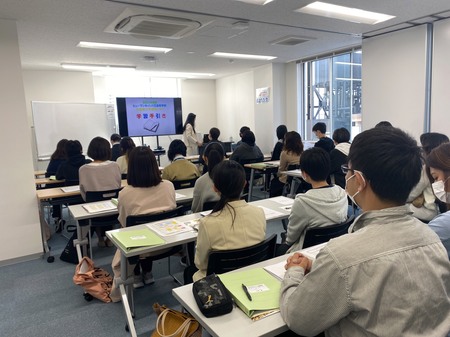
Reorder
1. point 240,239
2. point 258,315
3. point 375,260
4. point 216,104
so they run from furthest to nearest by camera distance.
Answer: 1. point 216,104
2. point 240,239
3. point 258,315
4. point 375,260

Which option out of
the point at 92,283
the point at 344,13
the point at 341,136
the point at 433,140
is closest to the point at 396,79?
the point at 341,136

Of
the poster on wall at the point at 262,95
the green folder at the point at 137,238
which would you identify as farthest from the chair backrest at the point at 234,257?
the poster on wall at the point at 262,95

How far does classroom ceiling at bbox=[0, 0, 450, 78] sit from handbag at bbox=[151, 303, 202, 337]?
9.69 feet

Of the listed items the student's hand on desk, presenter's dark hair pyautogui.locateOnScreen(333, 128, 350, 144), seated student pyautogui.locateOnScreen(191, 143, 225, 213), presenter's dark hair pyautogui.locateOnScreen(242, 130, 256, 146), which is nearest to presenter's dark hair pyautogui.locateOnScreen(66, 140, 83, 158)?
seated student pyautogui.locateOnScreen(191, 143, 225, 213)

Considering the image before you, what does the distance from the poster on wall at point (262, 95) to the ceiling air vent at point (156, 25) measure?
374 cm

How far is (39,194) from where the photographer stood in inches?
147

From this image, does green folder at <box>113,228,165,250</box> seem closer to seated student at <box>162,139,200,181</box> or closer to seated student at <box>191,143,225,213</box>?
seated student at <box>191,143,225,213</box>

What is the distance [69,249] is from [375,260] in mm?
3473

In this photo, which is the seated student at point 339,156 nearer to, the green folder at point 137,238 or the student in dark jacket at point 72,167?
the green folder at point 137,238

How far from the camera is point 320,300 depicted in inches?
37.9

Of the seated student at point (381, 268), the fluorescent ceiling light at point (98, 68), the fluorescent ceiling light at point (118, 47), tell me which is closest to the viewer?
the seated student at point (381, 268)

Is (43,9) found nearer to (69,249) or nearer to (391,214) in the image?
(69,249)

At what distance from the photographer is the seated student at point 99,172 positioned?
3.61 m

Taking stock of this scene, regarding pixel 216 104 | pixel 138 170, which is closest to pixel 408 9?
pixel 138 170
